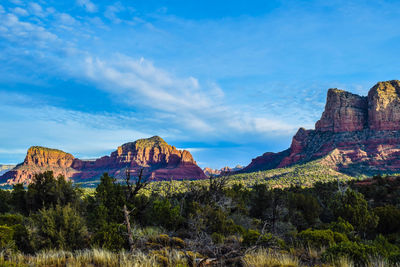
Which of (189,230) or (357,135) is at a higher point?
(357,135)

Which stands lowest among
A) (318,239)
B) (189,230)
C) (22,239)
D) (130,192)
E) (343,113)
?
(189,230)

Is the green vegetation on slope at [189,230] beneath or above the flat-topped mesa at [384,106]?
beneath

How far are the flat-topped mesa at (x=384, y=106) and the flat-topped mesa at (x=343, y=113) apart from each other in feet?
15.2

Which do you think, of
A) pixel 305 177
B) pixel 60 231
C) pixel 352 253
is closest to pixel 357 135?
pixel 305 177

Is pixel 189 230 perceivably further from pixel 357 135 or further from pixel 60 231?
pixel 357 135

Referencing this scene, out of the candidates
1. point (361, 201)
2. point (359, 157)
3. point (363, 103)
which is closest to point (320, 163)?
point (359, 157)

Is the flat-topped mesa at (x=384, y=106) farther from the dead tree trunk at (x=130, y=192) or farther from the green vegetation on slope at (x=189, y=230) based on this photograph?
the dead tree trunk at (x=130, y=192)

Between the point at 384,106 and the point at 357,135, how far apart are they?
2436 centimetres

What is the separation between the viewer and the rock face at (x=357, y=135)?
114m

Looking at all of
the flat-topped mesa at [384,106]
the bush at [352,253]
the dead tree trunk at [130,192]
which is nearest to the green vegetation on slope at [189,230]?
the bush at [352,253]

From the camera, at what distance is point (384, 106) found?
455 ft

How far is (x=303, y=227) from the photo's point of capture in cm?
2458

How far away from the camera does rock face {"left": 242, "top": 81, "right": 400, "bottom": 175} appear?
11444 centimetres

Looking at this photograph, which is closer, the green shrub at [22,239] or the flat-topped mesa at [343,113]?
the green shrub at [22,239]
